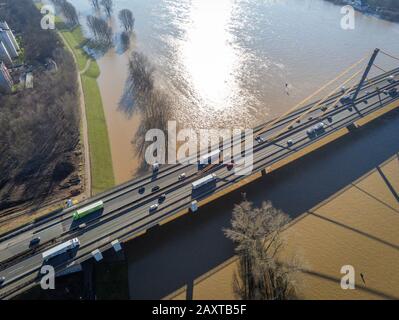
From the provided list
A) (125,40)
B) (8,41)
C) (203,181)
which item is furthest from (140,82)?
(8,41)

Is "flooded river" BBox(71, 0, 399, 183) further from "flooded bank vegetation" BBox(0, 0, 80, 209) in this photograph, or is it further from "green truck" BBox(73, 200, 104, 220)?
"green truck" BBox(73, 200, 104, 220)

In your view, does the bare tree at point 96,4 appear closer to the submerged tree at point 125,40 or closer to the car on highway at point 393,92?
the submerged tree at point 125,40

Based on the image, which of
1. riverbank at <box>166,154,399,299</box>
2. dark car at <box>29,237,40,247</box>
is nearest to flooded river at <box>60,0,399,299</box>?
riverbank at <box>166,154,399,299</box>

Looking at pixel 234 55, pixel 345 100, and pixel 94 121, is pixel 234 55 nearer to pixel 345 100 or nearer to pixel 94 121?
pixel 345 100

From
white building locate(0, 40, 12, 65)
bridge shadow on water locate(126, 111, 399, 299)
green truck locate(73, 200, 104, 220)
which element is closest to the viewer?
bridge shadow on water locate(126, 111, 399, 299)

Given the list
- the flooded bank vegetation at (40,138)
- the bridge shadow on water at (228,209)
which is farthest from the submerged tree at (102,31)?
the bridge shadow on water at (228,209)
